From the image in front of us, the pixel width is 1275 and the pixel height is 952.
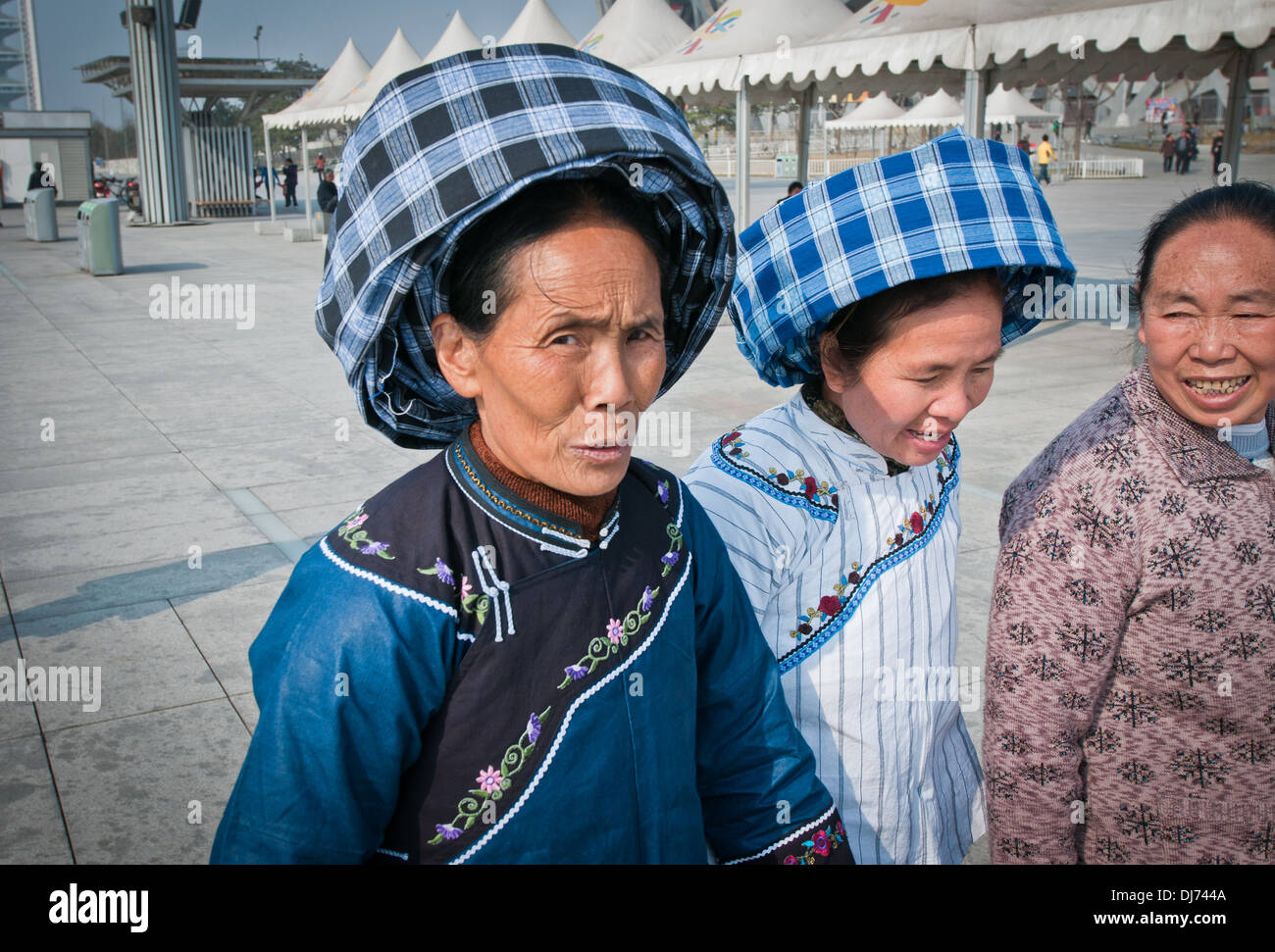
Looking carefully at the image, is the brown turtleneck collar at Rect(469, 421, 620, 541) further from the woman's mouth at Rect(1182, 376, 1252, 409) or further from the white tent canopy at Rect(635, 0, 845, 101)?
the white tent canopy at Rect(635, 0, 845, 101)

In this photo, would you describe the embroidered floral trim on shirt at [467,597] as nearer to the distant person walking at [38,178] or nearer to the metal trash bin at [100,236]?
the metal trash bin at [100,236]

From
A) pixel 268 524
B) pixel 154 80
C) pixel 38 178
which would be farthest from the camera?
pixel 38 178

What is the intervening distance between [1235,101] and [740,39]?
16.0 ft

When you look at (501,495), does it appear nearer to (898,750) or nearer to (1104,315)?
(898,750)

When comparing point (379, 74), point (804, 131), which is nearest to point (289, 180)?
point (379, 74)

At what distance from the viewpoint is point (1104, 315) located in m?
11.5

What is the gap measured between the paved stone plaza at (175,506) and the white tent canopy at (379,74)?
30.6 feet

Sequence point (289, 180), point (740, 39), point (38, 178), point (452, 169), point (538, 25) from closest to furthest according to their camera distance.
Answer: point (452, 169), point (740, 39), point (538, 25), point (38, 178), point (289, 180)

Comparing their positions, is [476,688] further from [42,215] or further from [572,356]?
[42,215]

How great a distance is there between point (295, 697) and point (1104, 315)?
39.1 feet

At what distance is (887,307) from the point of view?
1672mm

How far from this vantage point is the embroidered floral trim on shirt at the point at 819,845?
1.44m

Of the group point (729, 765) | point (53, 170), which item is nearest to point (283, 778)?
point (729, 765)

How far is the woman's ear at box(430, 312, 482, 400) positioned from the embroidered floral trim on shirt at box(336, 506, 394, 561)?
201 millimetres
